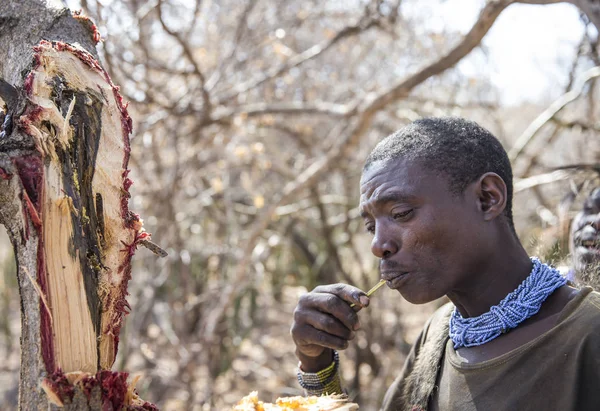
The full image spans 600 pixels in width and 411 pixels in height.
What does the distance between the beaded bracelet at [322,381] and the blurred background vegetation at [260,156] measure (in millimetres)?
1743

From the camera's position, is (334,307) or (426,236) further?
(334,307)

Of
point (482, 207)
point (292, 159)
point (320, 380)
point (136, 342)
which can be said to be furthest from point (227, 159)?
point (482, 207)

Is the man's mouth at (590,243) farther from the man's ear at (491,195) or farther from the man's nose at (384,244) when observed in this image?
the man's nose at (384,244)

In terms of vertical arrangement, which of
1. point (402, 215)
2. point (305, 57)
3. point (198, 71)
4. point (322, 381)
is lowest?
point (322, 381)

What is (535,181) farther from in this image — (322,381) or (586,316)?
(586,316)

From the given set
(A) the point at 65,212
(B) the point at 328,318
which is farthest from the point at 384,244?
(A) the point at 65,212

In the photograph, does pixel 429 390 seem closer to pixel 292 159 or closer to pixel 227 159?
pixel 227 159

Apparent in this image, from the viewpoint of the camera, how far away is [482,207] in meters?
1.56

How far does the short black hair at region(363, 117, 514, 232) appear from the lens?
5.12ft

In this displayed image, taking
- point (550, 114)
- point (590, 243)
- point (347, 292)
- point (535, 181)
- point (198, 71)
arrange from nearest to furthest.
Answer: point (347, 292) → point (590, 243) → point (198, 71) → point (535, 181) → point (550, 114)

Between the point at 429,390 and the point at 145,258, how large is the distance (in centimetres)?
386

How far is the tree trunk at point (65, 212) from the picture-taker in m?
1.22

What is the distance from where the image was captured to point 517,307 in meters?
1.50

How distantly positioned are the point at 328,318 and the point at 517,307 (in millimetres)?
534
